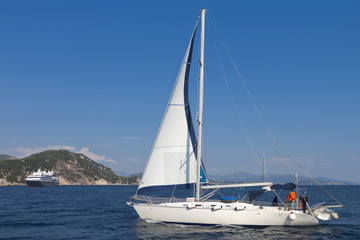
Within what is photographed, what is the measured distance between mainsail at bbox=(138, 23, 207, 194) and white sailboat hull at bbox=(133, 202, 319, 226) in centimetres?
203

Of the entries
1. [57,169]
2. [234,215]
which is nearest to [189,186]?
[234,215]

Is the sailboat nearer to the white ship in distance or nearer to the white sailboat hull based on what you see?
the white sailboat hull

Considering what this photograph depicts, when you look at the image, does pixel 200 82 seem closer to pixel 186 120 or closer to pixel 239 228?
pixel 186 120

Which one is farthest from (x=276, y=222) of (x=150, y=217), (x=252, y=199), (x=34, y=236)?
(x=34, y=236)

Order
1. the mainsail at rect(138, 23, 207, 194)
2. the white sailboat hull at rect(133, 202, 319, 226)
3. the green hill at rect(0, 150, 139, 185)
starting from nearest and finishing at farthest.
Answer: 1. the white sailboat hull at rect(133, 202, 319, 226)
2. the mainsail at rect(138, 23, 207, 194)
3. the green hill at rect(0, 150, 139, 185)

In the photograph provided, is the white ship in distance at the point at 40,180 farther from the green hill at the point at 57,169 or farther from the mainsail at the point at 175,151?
the mainsail at the point at 175,151

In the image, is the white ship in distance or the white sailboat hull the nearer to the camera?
the white sailboat hull

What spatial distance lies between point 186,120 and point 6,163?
568 ft

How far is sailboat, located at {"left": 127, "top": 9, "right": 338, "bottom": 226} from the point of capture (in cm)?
2133

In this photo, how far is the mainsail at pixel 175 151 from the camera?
910 inches

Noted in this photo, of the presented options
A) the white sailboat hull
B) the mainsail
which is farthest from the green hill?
the white sailboat hull

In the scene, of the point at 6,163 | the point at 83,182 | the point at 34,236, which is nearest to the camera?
the point at 34,236

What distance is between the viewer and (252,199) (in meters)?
22.5

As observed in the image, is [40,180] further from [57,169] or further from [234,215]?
[234,215]
